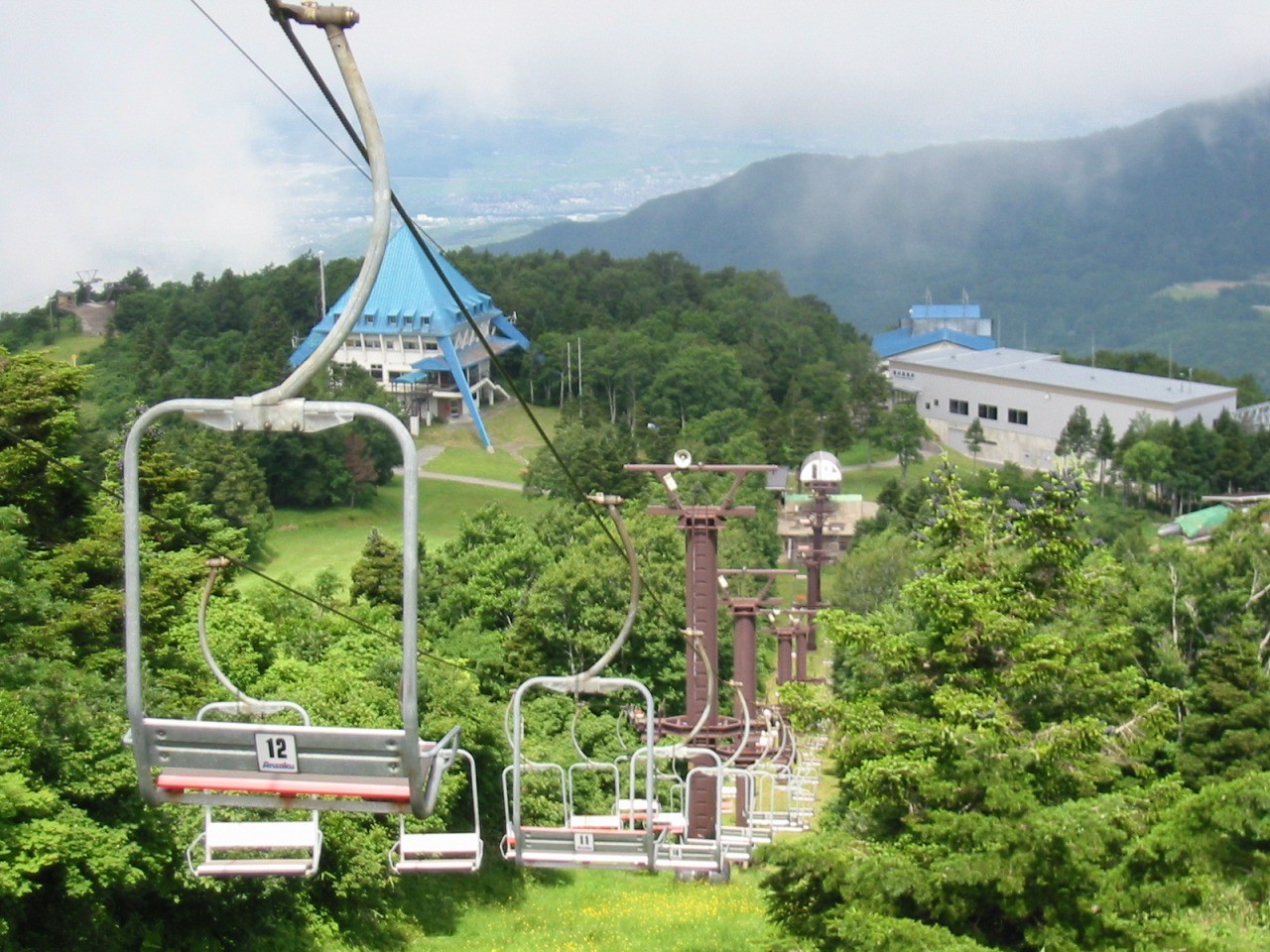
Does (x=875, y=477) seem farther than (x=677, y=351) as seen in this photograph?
No

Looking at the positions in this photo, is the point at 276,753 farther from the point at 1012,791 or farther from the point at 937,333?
the point at 937,333

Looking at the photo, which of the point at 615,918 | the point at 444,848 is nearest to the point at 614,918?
→ the point at 615,918

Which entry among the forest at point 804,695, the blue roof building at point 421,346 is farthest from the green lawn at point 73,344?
the forest at point 804,695

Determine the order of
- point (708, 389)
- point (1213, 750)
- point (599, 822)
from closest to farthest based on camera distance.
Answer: point (599, 822) → point (1213, 750) → point (708, 389)

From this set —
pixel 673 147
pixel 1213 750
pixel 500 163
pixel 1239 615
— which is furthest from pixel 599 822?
pixel 673 147

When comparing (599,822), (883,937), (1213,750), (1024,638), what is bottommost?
(1213,750)

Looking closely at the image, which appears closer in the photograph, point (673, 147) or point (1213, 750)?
point (1213, 750)

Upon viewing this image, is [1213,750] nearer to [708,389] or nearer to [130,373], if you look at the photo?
[708,389]
